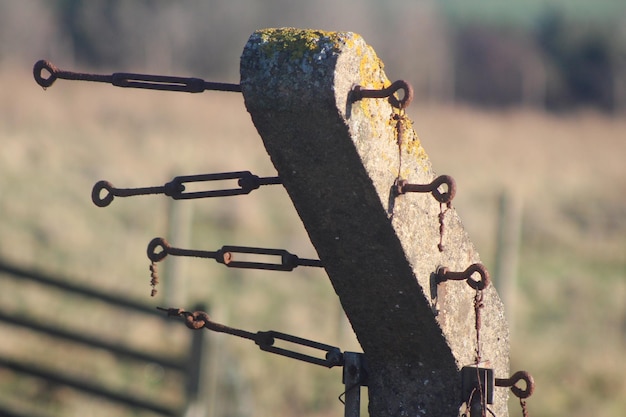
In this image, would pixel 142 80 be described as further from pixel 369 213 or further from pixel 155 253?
pixel 369 213

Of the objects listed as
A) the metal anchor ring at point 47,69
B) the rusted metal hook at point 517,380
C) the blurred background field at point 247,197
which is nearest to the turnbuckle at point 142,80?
the metal anchor ring at point 47,69

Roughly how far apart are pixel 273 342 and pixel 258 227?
40.2 ft

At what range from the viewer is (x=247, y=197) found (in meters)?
15.4

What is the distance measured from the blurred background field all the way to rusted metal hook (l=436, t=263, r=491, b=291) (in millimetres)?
3916

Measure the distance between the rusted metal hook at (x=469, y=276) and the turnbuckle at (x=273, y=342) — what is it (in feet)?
0.94

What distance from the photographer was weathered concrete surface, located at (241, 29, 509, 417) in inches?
58.5

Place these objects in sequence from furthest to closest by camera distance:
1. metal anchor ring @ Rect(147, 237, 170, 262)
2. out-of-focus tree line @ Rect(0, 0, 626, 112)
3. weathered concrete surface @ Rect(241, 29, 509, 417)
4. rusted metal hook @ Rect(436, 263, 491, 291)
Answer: out-of-focus tree line @ Rect(0, 0, 626, 112) → metal anchor ring @ Rect(147, 237, 170, 262) → rusted metal hook @ Rect(436, 263, 491, 291) → weathered concrete surface @ Rect(241, 29, 509, 417)

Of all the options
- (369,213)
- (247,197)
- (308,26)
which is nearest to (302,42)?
(369,213)

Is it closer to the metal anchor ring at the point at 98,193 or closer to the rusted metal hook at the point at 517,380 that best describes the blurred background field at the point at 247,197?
the metal anchor ring at the point at 98,193

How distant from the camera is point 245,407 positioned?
6.12 meters

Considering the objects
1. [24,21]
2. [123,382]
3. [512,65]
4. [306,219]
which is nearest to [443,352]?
[306,219]

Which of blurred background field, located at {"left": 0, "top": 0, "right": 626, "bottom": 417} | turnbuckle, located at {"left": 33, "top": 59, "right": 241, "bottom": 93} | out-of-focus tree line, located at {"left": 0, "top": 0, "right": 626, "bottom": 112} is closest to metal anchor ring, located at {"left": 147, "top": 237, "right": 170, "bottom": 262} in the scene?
turnbuckle, located at {"left": 33, "top": 59, "right": 241, "bottom": 93}

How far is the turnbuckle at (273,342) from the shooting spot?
5.93ft

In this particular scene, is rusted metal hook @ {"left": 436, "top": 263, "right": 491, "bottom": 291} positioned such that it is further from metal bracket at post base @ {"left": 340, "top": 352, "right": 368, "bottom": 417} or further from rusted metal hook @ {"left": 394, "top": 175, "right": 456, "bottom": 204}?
metal bracket at post base @ {"left": 340, "top": 352, "right": 368, "bottom": 417}
